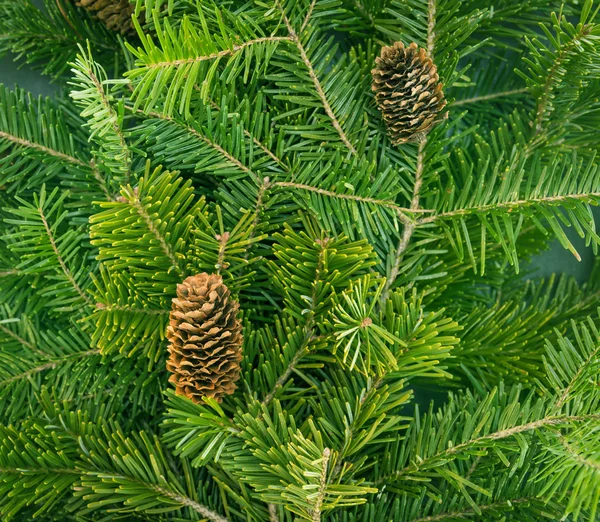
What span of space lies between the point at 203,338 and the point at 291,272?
93mm

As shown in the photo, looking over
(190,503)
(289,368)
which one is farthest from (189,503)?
(289,368)

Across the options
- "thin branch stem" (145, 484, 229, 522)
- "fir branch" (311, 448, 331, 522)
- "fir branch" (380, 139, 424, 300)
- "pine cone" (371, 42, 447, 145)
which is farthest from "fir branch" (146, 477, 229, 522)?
"pine cone" (371, 42, 447, 145)

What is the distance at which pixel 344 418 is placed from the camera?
0.37 meters

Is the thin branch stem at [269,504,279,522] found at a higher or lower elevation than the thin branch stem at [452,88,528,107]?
lower

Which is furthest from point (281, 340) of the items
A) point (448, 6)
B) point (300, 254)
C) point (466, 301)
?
point (448, 6)

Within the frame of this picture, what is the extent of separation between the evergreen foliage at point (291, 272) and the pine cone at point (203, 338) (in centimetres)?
2

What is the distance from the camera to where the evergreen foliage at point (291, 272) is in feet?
1.26

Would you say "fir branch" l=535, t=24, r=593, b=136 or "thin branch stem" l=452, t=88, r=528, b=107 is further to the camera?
"thin branch stem" l=452, t=88, r=528, b=107

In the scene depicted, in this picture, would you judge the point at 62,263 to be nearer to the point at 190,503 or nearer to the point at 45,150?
the point at 45,150

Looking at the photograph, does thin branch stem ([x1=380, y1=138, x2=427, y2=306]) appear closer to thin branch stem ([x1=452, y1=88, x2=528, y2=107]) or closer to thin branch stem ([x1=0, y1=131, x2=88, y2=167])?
thin branch stem ([x1=452, y1=88, x2=528, y2=107])

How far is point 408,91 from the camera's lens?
0.41 m

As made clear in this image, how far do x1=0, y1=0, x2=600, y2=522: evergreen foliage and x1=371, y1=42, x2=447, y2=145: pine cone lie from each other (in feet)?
0.07

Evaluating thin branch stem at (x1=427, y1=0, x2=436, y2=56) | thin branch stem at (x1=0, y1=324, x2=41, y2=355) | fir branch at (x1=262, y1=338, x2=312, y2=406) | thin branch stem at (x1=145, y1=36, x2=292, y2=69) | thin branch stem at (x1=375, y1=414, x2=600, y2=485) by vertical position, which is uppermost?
thin branch stem at (x1=145, y1=36, x2=292, y2=69)

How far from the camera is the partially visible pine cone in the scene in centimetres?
50
